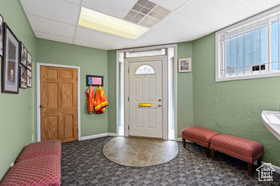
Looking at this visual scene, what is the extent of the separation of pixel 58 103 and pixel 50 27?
5.54 feet

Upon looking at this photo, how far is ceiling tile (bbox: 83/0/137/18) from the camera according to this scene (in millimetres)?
1901

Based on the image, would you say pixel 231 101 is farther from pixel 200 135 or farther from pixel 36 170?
pixel 36 170

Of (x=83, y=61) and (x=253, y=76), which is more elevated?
(x=83, y=61)

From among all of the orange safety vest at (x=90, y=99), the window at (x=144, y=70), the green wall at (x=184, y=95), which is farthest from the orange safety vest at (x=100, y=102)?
the green wall at (x=184, y=95)

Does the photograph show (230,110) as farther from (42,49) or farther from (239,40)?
(42,49)

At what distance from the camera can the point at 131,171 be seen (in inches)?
81.8

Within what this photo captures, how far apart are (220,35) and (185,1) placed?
4.36 feet

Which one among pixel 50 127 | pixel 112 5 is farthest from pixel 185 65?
pixel 50 127

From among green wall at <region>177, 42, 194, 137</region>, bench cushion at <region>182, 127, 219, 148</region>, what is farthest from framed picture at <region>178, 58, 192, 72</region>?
bench cushion at <region>182, 127, 219, 148</region>

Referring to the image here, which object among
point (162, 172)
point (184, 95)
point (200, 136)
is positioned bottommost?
point (162, 172)

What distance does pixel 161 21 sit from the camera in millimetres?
2416

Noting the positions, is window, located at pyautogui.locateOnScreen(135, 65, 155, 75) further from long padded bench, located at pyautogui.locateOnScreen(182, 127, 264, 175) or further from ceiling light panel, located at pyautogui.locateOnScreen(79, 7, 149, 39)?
long padded bench, located at pyautogui.locateOnScreen(182, 127, 264, 175)

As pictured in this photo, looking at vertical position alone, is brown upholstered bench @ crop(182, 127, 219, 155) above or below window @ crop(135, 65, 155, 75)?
below

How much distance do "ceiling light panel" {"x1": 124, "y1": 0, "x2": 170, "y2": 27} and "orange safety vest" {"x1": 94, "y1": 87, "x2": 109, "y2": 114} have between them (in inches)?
79.6
